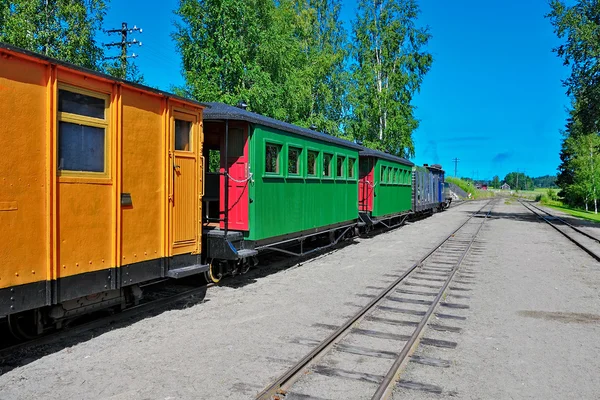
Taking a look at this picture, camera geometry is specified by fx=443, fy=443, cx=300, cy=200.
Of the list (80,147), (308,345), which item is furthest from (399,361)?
(80,147)

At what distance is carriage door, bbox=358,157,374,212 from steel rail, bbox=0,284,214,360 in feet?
32.1

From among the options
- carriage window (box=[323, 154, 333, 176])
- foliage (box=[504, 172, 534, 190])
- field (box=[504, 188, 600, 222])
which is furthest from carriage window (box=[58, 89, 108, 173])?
foliage (box=[504, 172, 534, 190])

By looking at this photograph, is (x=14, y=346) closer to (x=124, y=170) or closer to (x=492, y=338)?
(x=124, y=170)

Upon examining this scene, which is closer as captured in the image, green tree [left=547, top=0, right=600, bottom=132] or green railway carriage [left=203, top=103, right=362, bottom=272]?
green railway carriage [left=203, top=103, right=362, bottom=272]

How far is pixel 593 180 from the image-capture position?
134ft

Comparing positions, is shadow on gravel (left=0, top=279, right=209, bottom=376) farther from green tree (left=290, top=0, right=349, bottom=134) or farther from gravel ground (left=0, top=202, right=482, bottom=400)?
green tree (left=290, top=0, right=349, bottom=134)

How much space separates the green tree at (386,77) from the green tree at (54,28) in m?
17.7

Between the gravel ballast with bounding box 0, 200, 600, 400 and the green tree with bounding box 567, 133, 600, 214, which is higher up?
the green tree with bounding box 567, 133, 600, 214

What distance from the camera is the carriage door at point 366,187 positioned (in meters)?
16.5

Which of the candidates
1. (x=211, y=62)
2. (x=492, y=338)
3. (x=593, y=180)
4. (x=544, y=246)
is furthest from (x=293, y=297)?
(x=593, y=180)

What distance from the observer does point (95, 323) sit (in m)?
5.70

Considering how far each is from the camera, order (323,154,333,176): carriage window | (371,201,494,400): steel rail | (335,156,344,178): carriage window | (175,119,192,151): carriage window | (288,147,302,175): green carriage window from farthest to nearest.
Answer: (335,156,344,178): carriage window → (323,154,333,176): carriage window → (288,147,302,175): green carriage window → (175,119,192,151): carriage window → (371,201,494,400): steel rail

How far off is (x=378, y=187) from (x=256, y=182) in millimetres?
9387

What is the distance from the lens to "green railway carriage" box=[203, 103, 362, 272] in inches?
311
